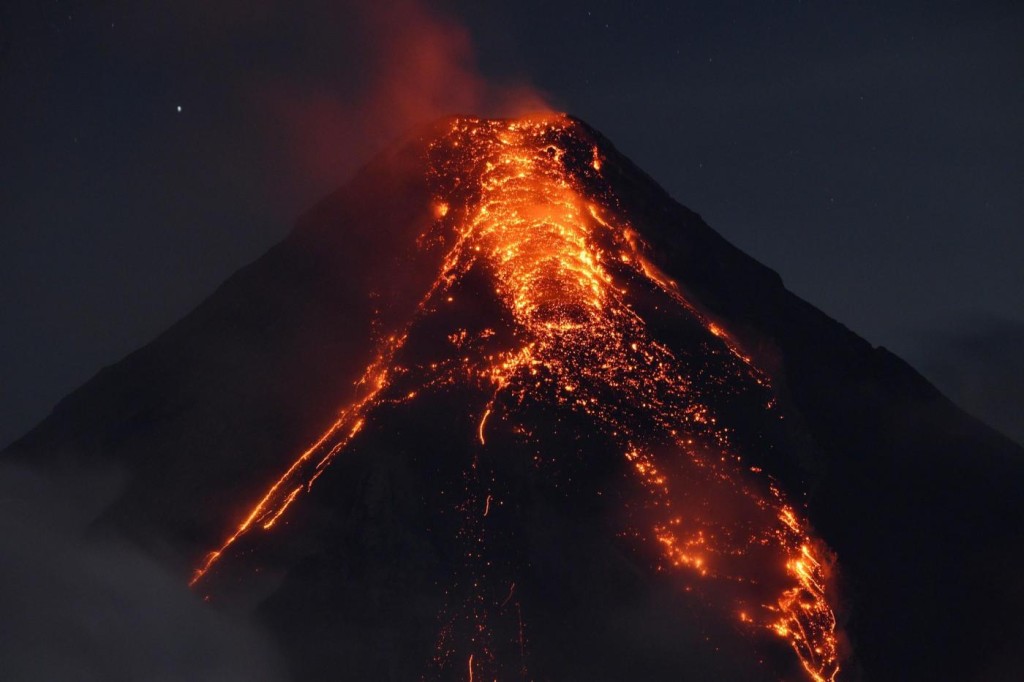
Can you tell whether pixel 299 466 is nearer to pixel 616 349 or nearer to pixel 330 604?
pixel 330 604

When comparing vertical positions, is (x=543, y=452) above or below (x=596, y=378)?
below

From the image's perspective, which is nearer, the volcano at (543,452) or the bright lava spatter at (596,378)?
the volcano at (543,452)

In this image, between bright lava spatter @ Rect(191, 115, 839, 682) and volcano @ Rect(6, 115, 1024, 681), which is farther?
bright lava spatter @ Rect(191, 115, 839, 682)

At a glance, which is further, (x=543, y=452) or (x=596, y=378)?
(x=596, y=378)
